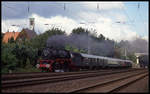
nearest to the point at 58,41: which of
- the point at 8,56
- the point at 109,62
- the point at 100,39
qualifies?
the point at 8,56

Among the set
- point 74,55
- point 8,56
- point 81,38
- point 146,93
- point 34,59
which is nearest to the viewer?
point 146,93

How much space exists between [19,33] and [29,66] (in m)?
46.6

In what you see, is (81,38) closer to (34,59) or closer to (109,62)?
(109,62)

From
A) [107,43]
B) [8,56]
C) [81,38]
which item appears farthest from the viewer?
[107,43]

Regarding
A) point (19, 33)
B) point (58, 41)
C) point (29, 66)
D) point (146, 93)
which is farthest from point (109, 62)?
point (146, 93)

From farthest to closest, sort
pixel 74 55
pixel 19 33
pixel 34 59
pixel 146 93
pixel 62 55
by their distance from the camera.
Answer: pixel 19 33 < pixel 34 59 < pixel 74 55 < pixel 62 55 < pixel 146 93

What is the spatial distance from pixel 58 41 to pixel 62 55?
243 inches

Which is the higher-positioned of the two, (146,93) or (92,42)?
(92,42)

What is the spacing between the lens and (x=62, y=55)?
33.3 m

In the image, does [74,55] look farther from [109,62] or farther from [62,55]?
[109,62]

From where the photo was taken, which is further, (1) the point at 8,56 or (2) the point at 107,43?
(2) the point at 107,43

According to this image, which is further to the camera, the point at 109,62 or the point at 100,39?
the point at 100,39

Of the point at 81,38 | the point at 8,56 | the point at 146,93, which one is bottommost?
the point at 146,93

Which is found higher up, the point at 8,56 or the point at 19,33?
the point at 19,33
